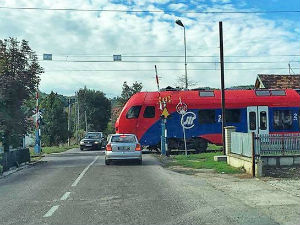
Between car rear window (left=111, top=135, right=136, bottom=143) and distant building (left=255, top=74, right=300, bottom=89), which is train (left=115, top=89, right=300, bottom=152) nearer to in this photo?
car rear window (left=111, top=135, right=136, bottom=143)

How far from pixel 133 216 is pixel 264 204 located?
300cm

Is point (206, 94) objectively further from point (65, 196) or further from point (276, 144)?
point (65, 196)

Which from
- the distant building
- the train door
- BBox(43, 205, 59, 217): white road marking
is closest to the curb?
BBox(43, 205, 59, 217): white road marking

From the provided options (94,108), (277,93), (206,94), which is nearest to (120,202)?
(206,94)

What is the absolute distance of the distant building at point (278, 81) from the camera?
36562 mm

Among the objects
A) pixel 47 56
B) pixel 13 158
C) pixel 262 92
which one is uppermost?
pixel 47 56

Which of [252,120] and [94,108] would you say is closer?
[252,120]

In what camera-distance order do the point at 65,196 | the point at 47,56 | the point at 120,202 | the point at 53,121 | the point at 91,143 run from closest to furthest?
the point at 120,202 → the point at 65,196 → the point at 47,56 → the point at 91,143 → the point at 53,121

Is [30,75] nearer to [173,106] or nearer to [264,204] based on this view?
[173,106]

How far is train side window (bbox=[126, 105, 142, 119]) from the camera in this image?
27.2m

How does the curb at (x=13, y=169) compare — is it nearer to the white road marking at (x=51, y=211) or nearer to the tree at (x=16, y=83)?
the tree at (x=16, y=83)

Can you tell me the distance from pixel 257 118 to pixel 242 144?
1178 centimetres

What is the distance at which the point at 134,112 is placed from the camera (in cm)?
2727

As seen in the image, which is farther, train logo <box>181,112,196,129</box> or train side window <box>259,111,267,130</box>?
train side window <box>259,111,267,130</box>
